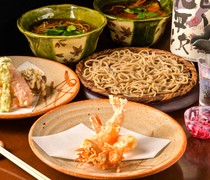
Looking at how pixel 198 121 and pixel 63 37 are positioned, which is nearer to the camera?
pixel 198 121

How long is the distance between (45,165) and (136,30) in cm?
78

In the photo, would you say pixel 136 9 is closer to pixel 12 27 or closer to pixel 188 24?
pixel 188 24

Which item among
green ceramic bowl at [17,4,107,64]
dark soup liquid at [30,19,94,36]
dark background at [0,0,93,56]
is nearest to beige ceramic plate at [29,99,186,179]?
green ceramic bowl at [17,4,107,64]

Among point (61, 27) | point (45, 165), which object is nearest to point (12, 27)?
point (61, 27)

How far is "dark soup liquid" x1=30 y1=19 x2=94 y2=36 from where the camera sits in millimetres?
1808

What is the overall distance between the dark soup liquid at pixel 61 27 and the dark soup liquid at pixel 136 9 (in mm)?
174

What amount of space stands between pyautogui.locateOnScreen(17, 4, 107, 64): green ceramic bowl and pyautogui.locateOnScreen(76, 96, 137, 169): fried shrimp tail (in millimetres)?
437

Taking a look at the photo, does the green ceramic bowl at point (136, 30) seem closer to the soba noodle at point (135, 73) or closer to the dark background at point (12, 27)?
the soba noodle at point (135, 73)

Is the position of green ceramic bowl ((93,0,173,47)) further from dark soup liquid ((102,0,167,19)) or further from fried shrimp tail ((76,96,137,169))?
fried shrimp tail ((76,96,137,169))

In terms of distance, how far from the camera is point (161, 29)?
1.94m

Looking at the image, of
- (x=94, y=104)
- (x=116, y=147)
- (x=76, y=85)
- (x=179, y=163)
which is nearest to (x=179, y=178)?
(x=179, y=163)

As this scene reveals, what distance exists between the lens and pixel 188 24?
1774 millimetres

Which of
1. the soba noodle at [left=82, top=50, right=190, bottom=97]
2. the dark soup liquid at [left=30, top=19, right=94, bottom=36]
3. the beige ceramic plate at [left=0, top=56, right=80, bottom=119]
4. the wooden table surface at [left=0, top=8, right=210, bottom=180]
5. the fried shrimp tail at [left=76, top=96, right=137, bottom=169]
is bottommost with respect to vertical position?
the wooden table surface at [left=0, top=8, right=210, bottom=180]

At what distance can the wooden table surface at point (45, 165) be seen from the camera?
49.9 inches
